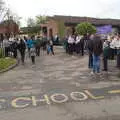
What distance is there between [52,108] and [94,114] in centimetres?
131

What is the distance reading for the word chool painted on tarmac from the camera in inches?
376

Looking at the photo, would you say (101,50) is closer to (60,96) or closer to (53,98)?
(60,96)

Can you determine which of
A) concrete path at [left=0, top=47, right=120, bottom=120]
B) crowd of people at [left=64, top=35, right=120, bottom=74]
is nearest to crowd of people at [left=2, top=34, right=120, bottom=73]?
crowd of people at [left=64, top=35, right=120, bottom=74]

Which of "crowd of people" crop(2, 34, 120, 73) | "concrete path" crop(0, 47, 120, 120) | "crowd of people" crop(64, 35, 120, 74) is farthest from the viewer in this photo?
"crowd of people" crop(2, 34, 120, 73)

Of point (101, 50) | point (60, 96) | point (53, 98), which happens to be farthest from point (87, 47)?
point (53, 98)

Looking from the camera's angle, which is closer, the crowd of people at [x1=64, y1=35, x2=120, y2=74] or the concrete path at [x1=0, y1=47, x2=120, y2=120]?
the concrete path at [x1=0, y1=47, x2=120, y2=120]

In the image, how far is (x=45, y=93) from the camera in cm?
1100

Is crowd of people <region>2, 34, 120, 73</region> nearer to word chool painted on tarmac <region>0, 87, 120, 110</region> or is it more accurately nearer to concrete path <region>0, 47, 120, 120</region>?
concrete path <region>0, 47, 120, 120</region>

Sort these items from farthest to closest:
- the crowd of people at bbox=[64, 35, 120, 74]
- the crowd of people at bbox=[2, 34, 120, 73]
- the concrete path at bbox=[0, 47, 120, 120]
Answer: the crowd of people at bbox=[2, 34, 120, 73] < the crowd of people at bbox=[64, 35, 120, 74] < the concrete path at bbox=[0, 47, 120, 120]

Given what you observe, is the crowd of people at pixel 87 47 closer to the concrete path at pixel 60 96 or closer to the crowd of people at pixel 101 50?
the crowd of people at pixel 101 50

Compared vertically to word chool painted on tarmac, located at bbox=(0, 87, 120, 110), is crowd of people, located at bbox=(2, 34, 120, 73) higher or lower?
higher

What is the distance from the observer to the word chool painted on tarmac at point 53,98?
956 cm

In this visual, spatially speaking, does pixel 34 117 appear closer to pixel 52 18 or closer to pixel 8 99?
pixel 8 99

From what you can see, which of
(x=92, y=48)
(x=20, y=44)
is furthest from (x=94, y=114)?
(x=20, y=44)
